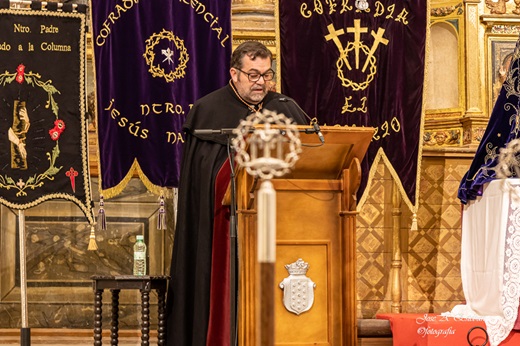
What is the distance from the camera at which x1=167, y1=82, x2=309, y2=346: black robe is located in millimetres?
4352

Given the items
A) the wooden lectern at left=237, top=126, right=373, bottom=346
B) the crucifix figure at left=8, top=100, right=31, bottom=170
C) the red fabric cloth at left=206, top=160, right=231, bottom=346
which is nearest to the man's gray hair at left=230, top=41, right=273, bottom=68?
the red fabric cloth at left=206, top=160, right=231, bottom=346

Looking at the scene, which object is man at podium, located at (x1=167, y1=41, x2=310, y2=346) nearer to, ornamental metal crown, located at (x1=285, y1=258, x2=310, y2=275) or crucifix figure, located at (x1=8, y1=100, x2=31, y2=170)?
ornamental metal crown, located at (x1=285, y1=258, x2=310, y2=275)

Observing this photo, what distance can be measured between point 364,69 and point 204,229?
2155 mm

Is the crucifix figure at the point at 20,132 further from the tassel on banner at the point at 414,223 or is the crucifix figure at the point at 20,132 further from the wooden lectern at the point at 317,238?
the tassel on banner at the point at 414,223

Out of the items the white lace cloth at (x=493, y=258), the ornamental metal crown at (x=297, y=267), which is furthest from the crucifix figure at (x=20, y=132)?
the white lace cloth at (x=493, y=258)

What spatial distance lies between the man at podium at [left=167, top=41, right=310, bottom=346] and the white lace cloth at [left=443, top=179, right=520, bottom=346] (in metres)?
1.39

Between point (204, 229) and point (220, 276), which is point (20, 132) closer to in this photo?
point (204, 229)

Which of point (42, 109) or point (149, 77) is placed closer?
point (42, 109)

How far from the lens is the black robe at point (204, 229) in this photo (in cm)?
435

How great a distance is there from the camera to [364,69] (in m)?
6.12

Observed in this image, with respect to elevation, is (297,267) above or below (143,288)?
above

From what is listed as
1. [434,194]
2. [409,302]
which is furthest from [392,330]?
[434,194]

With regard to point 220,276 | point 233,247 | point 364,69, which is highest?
point 364,69

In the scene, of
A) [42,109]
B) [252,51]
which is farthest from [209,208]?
[42,109]
